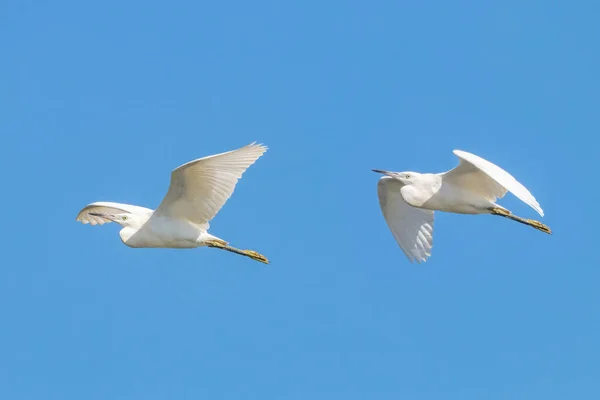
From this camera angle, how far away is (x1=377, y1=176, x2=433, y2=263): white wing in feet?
78.0

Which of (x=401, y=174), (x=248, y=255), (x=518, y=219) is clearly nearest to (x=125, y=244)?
(x=248, y=255)

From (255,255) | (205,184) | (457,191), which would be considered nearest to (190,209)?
(205,184)

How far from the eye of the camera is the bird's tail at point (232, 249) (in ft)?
70.6

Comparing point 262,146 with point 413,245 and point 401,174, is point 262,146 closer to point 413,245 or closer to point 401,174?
point 401,174

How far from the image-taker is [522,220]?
22234 mm

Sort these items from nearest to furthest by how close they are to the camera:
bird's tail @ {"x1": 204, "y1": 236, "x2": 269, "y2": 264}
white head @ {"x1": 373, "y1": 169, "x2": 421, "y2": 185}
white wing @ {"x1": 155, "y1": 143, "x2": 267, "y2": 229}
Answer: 1. white wing @ {"x1": 155, "y1": 143, "x2": 267, "y2": 229}
2. bird's tail @ {"x1": 204, "y1": 236, "x2": 269, "y2": 264}
3. white head @ {"x1": 373, "y1": 169, "x2": 421, "y2": 185}

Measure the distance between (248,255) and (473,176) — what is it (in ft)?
13.9

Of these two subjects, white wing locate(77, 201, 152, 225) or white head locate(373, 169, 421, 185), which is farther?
white head locate(373, 169, 421, 185)

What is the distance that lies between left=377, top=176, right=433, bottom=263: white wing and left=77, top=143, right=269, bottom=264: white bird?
117 inches

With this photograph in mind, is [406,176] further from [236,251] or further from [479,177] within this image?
[236,251]

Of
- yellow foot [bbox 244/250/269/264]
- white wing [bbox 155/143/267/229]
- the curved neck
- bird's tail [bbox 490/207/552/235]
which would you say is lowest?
the curved neck

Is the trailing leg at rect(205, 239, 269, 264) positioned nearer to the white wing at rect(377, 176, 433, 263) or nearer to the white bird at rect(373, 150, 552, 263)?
the white bird at rect(373, 150, 552, 263)

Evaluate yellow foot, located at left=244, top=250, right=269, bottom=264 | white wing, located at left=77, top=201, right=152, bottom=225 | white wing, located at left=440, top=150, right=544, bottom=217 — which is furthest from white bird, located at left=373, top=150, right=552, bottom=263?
white wing, located at left=77, top=201, right=152, bottom=225

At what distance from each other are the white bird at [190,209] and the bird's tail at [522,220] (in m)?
4.23
